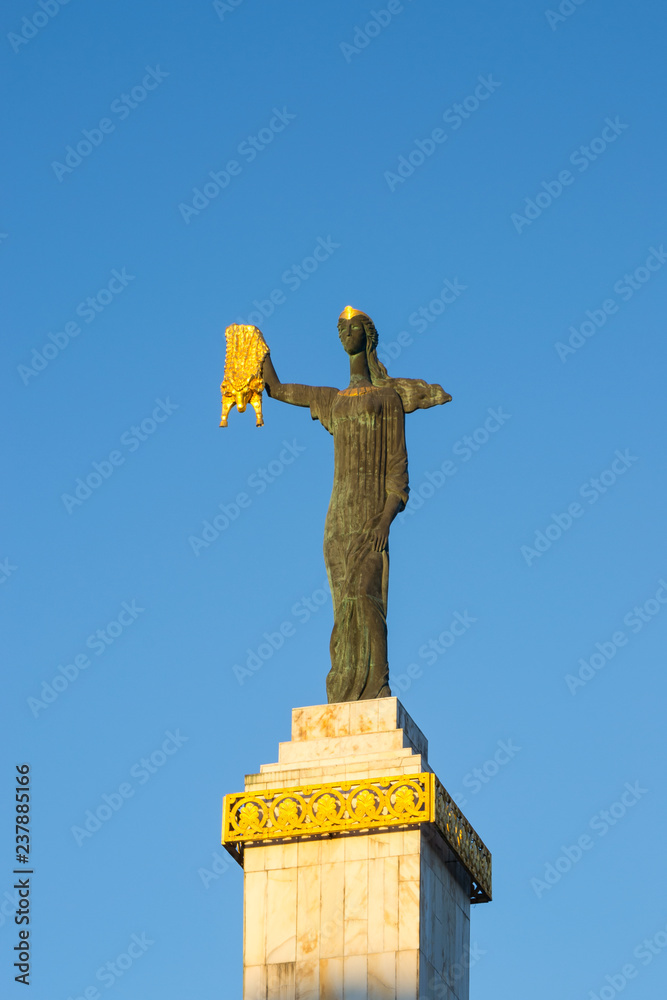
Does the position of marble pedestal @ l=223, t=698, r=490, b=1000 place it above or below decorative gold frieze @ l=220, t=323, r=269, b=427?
below

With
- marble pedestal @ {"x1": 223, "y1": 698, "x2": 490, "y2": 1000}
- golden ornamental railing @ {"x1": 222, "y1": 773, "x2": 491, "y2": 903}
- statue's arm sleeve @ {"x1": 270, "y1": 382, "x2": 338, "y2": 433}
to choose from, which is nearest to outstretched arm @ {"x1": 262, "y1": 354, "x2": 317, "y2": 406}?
statue's arm sleeve @ {"x1": 270, "y1": 382, "x2": 338, "y2": 433}

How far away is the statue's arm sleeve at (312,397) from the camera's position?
32312 mm

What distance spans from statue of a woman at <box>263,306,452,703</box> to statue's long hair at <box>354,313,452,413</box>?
1 centimetres

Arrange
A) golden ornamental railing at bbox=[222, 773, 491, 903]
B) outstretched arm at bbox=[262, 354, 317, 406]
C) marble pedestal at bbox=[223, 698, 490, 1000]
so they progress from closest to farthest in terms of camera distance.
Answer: marble pedestal at bbox=[223, 698, 490, 1000] < golden ornamental railing at bbox=[222, 773, 491, 903] < outstretched arm at bbox=[262, 354, 317, 406]

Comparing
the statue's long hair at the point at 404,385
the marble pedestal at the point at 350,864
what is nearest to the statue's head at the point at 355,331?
the statue's long hair at the point at 404,385

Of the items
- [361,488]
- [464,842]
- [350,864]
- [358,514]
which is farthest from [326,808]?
[361,488]

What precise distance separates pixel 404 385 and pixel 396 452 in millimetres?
1086

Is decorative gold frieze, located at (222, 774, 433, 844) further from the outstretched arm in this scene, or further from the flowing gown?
the outstretched arm

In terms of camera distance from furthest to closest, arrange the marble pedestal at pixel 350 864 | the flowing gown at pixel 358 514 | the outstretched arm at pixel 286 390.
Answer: the outstretched arm at pixel 286 390 → the flowing gown at pixel 358 514 → the marble pedestal at pixel 350 864

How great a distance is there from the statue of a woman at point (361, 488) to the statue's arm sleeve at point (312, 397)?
0.05ft

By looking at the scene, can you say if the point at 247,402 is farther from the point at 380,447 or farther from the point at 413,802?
the point at 413,802

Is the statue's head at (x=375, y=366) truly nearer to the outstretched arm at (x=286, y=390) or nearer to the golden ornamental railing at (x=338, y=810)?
the outstretched arm at (x=286, y=390)

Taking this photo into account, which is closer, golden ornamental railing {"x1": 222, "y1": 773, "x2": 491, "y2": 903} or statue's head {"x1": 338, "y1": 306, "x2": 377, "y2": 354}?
golden ornamental railing {"x1": 222, "y1": 773, "x2": 491, "y2": 903}

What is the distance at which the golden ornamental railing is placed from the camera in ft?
93.6
